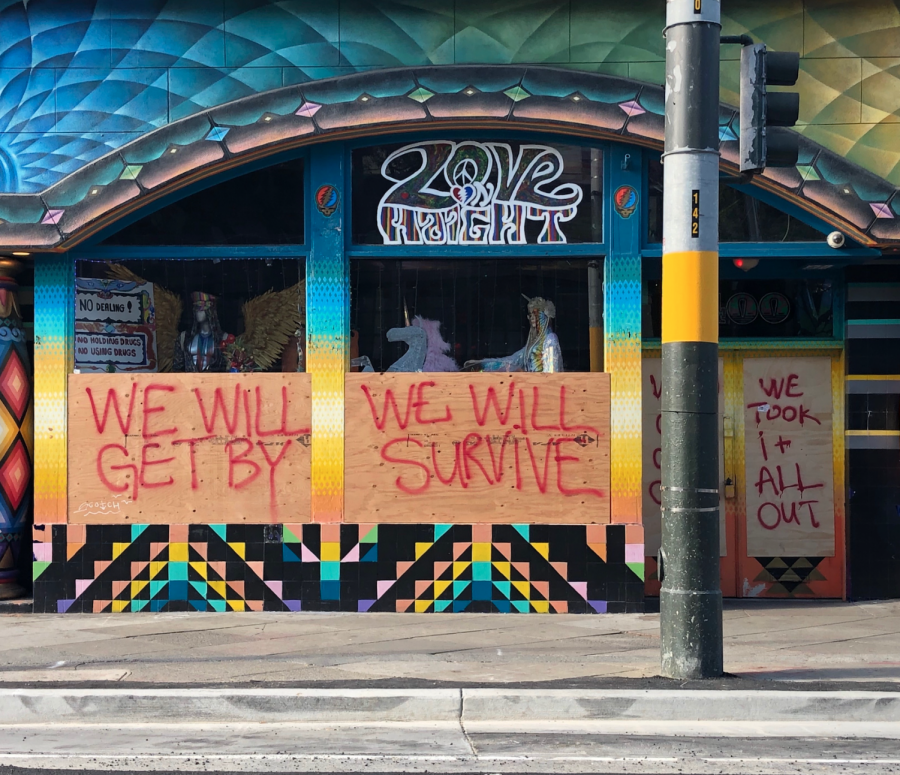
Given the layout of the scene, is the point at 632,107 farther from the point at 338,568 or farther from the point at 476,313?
the point at 338,568

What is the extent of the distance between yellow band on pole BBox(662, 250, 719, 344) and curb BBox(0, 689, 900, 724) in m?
2.24

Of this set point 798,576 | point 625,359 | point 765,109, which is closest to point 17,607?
point 625,359

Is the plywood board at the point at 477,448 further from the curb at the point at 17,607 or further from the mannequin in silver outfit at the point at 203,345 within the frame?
the curb at the point at 17,607

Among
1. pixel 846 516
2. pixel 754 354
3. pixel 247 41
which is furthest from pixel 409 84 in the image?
pixel 846 516

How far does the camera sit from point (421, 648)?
8398 millimetres

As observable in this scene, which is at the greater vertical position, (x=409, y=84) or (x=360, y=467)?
(x=409, y=84)

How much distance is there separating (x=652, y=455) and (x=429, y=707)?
4.28 meters

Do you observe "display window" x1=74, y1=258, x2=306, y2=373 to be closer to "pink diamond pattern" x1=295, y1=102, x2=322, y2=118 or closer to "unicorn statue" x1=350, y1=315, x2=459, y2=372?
"unicorn statue" x1=350, y1=315, x2=459, y2=372

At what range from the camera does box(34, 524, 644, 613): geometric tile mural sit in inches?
385

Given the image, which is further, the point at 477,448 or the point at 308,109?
the point at 477,448

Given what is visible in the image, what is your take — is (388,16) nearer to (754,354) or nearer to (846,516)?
(754,354)

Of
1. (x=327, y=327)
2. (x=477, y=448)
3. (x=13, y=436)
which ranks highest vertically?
(x=327, y=327)

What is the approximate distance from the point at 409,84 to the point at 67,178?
116 inches

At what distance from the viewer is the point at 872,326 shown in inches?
403
